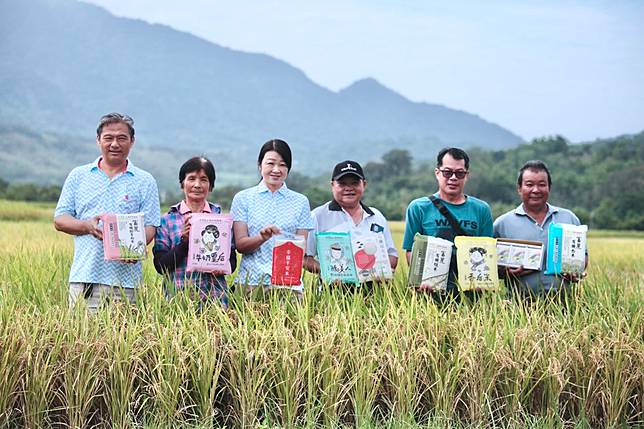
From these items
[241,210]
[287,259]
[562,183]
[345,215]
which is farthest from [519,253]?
[562,183]

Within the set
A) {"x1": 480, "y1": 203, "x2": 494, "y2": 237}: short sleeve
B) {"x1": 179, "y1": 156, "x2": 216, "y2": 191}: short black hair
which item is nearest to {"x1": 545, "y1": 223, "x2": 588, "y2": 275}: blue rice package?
{"x1": 480, "y1": 203, "x2": 494, "y2": 237}: short sleeve

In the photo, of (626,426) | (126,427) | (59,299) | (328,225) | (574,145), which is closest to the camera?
(126,427)

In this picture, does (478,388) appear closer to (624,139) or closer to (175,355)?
(175,355)

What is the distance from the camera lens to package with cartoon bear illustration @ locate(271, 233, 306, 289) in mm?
6207

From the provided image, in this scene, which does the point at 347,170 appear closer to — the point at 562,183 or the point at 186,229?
the point at 186,229

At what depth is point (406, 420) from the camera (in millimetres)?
5660

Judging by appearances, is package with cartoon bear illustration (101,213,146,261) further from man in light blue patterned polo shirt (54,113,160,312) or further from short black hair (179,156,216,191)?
short black hair (179,156,216,191)

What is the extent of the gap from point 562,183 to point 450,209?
64210mm

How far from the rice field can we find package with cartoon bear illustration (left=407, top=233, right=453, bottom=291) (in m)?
0.30

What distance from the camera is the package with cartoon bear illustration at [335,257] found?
21.1 feet

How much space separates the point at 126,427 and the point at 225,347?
840 millimetres

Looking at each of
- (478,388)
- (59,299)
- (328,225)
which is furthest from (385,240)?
(59,299)

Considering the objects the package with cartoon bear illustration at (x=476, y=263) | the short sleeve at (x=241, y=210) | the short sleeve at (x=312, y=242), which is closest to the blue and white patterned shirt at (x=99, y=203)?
the short sleeve at (x=241, y=210)

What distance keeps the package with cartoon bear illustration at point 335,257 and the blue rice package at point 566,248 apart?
161cm
